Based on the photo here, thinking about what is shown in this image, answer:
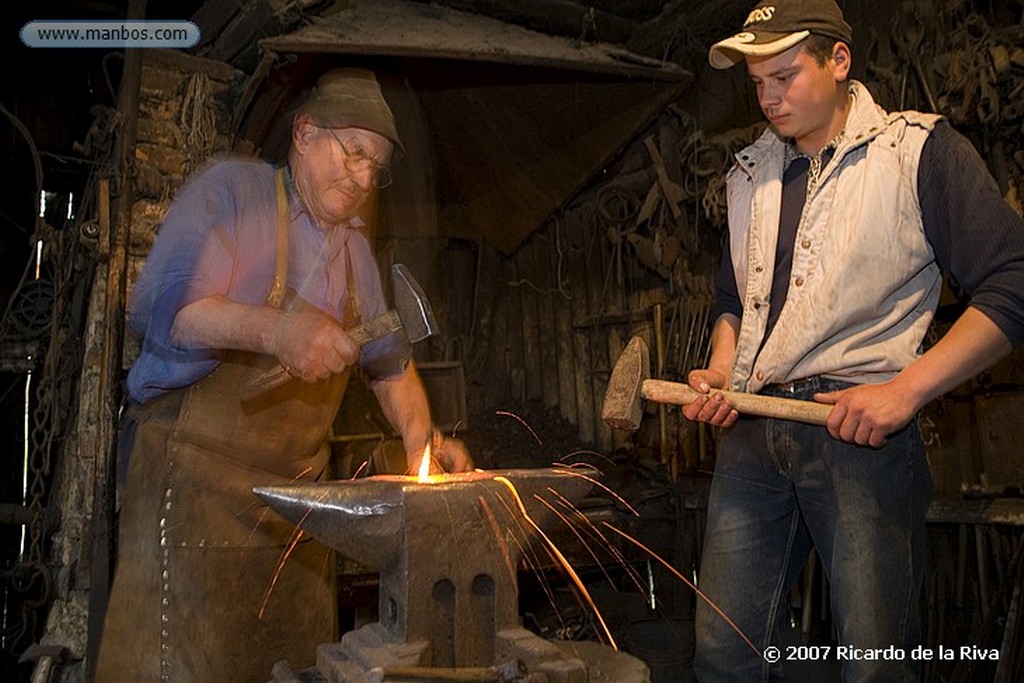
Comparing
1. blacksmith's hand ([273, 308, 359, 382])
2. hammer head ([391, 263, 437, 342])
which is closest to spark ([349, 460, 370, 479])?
hammer head ([391, 263, 437, 342])

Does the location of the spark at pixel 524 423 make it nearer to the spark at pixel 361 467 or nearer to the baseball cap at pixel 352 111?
the spark at pixel 361 467

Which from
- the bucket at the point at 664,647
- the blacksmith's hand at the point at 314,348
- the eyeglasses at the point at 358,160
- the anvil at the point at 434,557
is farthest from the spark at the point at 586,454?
the anvil at the point at 434,557

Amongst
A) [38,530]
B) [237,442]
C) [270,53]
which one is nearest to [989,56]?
[270,53]

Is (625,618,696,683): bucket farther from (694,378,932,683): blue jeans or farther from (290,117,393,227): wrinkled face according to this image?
(290,117,393,227): wrinkled face

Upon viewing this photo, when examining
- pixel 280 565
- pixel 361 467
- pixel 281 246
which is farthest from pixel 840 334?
pixel 361 467

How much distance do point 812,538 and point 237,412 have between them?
1.60 m

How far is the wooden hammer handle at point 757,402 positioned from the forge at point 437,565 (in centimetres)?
59

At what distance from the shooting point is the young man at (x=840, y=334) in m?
1.69

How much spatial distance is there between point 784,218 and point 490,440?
317 centimetres

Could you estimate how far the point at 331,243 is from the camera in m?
2.55

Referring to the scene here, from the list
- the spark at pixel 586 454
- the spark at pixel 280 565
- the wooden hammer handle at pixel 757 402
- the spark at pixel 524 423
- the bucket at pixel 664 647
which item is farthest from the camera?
the spark at pixel 524 423

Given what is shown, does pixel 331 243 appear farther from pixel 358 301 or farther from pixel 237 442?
pixel 237 442

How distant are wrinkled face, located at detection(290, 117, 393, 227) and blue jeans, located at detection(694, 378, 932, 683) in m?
1.35

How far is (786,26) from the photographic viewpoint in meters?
1.89
